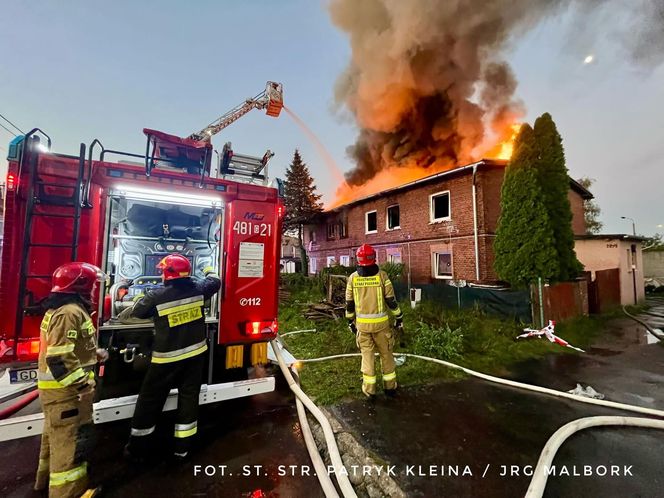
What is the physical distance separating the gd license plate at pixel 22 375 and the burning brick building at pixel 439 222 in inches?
469

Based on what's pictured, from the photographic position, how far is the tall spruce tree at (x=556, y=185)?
9430 millimetres

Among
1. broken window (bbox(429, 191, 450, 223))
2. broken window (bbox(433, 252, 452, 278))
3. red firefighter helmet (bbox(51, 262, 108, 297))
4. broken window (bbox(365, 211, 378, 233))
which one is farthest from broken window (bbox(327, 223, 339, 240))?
red firefighter helmet (bbox(51, 262, 108, 297))

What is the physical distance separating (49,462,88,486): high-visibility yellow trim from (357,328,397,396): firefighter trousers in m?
3.00

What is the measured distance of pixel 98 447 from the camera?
9.46 feet

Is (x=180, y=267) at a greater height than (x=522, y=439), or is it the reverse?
(x=180, y=267)

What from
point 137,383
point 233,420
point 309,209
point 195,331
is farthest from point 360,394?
point 309,209

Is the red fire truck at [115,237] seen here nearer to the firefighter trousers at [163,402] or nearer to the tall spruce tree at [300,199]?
the firefighter trousers at [163,402]

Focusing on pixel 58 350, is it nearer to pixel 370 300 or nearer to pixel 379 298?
pixel 370 300

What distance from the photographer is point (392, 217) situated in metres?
15.9

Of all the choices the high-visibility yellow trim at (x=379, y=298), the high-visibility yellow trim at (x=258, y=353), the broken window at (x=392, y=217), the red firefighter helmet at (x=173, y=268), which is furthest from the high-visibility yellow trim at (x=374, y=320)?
the broken window at (x=392, y=217)

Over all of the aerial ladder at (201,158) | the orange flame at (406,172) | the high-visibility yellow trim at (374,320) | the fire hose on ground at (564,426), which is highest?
the orange flame at (406,172)

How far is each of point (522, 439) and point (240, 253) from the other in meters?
3.81

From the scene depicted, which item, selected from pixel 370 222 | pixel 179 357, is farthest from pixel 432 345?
pixel 370 222

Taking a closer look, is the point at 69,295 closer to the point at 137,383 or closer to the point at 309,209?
the point at 137,383
